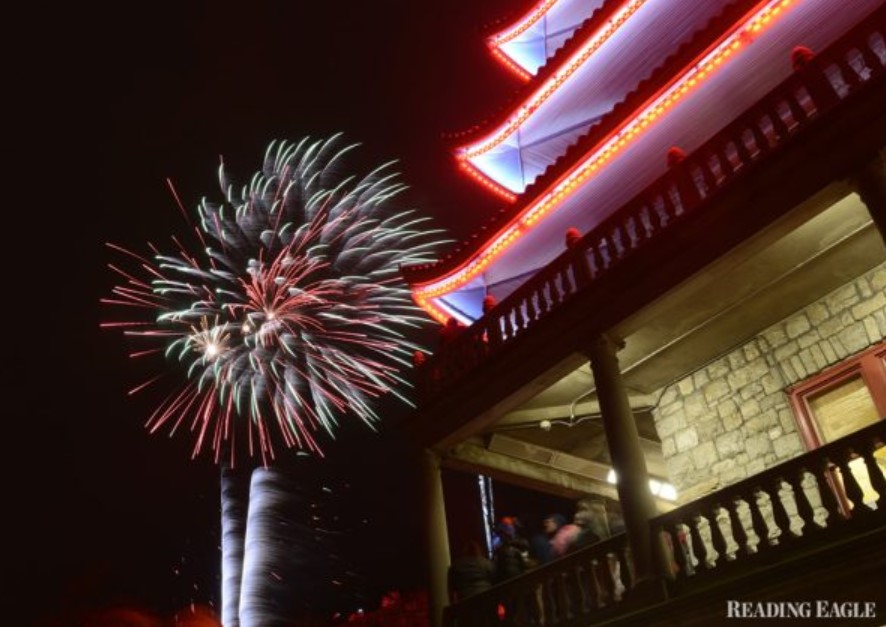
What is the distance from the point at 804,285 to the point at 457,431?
5255 mm

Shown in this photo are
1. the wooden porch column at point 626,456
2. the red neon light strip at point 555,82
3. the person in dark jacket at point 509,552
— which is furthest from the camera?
the red neon light strip at point 555,82

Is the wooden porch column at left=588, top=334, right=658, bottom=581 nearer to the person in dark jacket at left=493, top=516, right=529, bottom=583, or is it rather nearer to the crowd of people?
the crowd of people

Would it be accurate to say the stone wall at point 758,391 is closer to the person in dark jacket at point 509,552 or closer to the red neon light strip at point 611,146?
the person in dark jacket at point 509,552

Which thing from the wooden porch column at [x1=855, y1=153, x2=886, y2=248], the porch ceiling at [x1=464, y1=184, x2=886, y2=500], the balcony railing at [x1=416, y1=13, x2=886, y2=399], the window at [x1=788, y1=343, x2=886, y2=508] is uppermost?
the balcony railing at [x1=416, y1=13, x2=886, y2=399]

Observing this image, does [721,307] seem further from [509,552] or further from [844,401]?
[509,552]

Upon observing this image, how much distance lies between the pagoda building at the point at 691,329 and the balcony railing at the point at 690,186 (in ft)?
0.11

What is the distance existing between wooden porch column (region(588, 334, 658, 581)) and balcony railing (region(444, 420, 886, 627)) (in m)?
0.17

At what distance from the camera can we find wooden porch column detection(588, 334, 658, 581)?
8969mm

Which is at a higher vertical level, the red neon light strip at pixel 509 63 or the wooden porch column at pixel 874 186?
the red neon light strip at pixel 509 63

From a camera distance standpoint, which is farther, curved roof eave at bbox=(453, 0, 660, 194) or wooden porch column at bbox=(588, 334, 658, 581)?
curved roof eave at bbox=(453, 0, 660, 194)

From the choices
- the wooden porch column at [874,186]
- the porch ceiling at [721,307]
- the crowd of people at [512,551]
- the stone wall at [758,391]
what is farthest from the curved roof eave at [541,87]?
the crowd of people at [512,551]

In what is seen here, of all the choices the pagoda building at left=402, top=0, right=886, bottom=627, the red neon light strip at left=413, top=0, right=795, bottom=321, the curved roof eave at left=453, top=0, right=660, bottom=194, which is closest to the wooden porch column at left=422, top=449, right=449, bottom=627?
the pagoda building at left=402, top=0, right=886, bottom=627

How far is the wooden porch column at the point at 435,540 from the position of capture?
11555mm

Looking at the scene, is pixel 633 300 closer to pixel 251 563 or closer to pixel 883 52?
pixel 883 52
